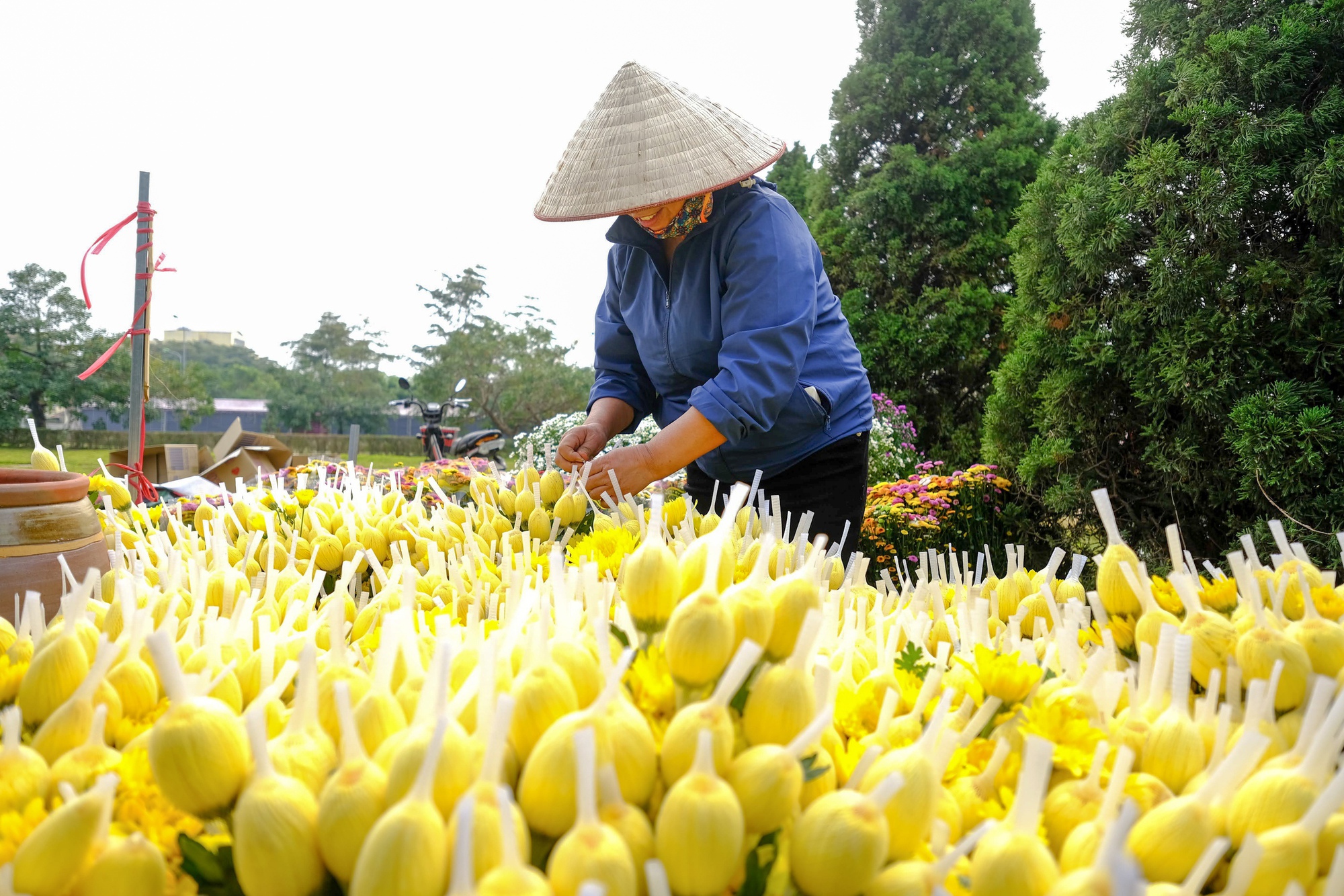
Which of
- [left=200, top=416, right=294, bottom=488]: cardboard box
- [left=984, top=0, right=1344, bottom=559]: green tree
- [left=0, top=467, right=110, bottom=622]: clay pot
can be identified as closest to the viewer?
[left=0, top=467, right=110, bottom=622]: clay pot

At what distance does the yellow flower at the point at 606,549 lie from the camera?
52.5 inches

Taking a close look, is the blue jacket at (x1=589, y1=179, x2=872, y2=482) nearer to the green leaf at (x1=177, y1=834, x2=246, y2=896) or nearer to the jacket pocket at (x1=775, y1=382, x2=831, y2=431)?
the jacket pocket at (x1=775, y1=382, x2=831, y2=431)

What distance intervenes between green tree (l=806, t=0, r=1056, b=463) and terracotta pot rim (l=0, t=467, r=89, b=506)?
6.16 m

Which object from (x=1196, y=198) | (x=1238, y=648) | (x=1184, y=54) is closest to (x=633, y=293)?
(x=1238, y=648)

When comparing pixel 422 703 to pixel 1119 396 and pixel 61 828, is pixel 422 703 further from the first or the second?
pixel 1119 396

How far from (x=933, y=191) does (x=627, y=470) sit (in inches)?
246

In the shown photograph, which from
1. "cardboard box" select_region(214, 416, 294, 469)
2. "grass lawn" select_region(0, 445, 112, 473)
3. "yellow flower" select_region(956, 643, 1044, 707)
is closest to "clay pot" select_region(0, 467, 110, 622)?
"yellow flower" select_region(956, 643, 1044, 707)

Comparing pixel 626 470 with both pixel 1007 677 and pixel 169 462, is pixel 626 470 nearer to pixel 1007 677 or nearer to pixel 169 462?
pixel 1007 677

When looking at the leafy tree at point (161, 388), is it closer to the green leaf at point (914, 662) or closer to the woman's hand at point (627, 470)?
the woman's hand at point (627, 470)

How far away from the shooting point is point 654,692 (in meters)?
0.70

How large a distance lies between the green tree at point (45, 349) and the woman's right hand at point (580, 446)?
18.4 meters

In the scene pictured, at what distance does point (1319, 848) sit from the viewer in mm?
596

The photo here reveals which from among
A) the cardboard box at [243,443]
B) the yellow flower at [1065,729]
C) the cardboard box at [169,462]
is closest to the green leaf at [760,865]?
the yellow flower at [1065,729]

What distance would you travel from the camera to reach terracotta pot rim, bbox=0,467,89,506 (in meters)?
1.25
